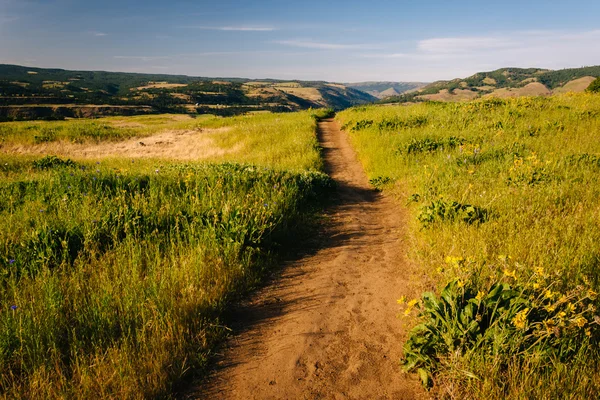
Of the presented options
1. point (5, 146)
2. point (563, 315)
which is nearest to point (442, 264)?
point (563, 315)

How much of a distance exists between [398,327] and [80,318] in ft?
11.0

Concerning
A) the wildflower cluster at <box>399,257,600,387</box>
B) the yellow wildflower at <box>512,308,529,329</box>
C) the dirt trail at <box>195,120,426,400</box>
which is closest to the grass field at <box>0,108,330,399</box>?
the dirt trail at <box>195,120,426,400</box>

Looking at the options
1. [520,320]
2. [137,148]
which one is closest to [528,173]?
[520,320]

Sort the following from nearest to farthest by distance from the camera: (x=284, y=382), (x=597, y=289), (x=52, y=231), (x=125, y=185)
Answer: (x=284, y=382)
(x=597, y=289)
(x=52, y=231)
(x=125, y=185)

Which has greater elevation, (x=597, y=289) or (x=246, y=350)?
(x=597, y=289)

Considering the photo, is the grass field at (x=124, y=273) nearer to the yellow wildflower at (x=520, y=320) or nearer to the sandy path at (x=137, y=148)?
the yellow wildflower at (x=520, y=320)

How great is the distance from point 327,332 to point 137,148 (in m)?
21.9

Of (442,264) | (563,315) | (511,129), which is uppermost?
(511,129)

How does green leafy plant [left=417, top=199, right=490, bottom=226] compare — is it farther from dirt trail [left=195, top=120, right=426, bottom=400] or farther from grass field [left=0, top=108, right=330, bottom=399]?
grass field [left=0, top=108, right=330, bottom=399]

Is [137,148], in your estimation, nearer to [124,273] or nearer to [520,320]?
[124,273]

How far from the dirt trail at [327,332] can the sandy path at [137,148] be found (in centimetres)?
1423

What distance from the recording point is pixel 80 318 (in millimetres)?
3252

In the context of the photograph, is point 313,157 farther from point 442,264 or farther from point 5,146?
point 5,146

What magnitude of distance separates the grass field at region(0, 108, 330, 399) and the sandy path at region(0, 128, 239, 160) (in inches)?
455
